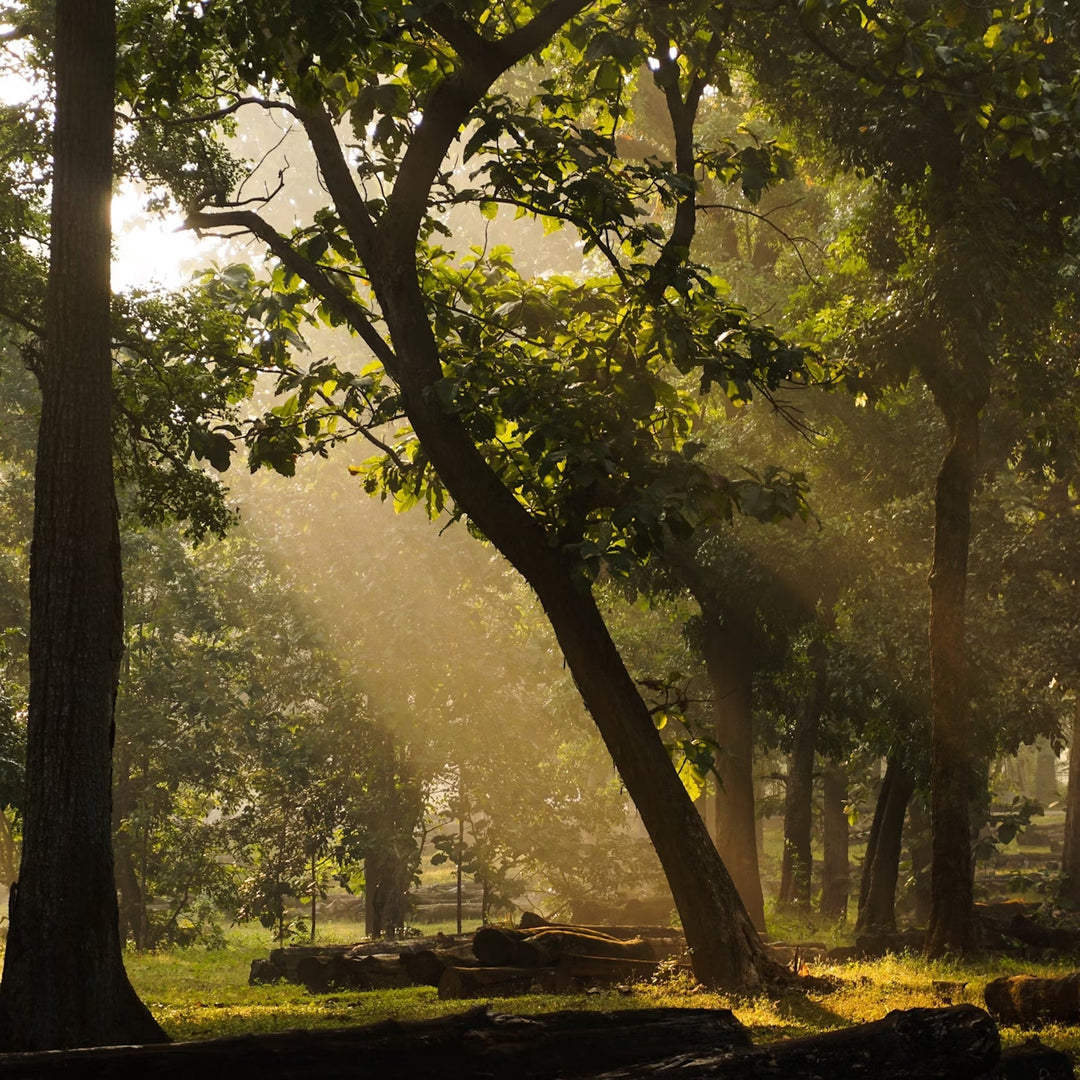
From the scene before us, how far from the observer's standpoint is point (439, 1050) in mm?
5516

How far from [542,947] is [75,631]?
20.9ft

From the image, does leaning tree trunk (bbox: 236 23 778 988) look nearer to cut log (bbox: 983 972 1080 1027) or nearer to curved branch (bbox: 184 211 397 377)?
curved branch (bbox: 184 211 397 377)

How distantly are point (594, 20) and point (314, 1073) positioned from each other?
7626 mm

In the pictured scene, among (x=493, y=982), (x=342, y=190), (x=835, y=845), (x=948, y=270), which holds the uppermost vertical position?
(x=948, y=270)

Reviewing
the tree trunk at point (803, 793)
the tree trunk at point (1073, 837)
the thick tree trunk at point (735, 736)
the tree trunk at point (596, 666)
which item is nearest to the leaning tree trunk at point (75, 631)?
the tree trunk at point (596, 666)

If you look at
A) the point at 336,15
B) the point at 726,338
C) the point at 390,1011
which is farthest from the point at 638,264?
the point at 390,1011

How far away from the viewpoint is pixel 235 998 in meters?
14.7

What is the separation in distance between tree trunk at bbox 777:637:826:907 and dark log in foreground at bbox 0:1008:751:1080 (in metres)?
18.4

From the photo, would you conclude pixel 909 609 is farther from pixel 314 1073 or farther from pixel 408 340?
pixel 314 1073

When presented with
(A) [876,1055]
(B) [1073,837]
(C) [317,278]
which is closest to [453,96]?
(C) [317,278]

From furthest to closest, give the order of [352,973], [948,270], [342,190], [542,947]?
1. [352,973]
2. [948,270]
3. [542,947]
4. [342,190]

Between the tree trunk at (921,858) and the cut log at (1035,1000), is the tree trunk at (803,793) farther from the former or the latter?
the cut log at (1035,1000)

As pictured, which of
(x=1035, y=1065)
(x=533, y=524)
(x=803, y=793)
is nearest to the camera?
(x=1035, y=1065)

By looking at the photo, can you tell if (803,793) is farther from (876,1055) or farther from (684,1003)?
(876,1055)
